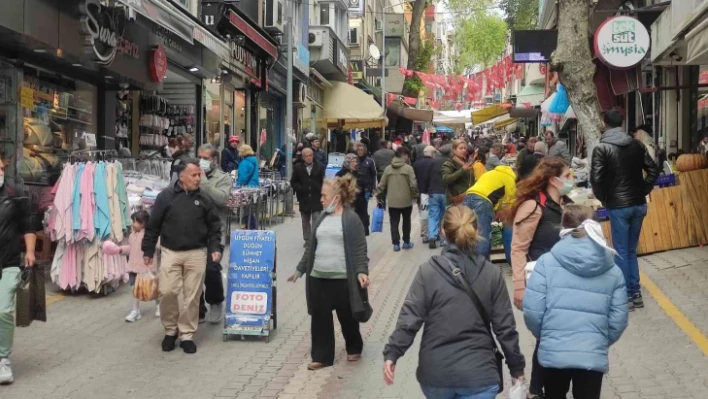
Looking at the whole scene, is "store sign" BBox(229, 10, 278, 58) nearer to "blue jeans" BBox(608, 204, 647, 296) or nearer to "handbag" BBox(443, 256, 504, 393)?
"blue jeans" BBox(608, 204, 647, 296)

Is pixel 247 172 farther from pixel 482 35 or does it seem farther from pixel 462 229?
pixel 482 35

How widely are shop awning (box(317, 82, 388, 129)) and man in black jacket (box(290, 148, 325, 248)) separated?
17507mm

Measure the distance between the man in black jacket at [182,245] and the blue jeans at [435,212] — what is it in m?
7.03

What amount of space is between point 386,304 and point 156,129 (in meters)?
9.33

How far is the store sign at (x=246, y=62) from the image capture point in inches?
821

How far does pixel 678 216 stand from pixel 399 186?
446 centimetres

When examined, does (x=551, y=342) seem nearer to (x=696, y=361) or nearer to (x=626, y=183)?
(x=696, y=361)

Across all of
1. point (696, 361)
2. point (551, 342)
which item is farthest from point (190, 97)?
point (551, 342)

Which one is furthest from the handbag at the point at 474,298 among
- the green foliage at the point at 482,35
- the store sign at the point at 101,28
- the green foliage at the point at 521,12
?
the green foliage at the point at 482,35

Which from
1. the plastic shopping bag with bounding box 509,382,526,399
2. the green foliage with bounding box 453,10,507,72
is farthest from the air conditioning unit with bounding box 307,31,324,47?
Result: the green foliage with bounding box 453,10,507,72

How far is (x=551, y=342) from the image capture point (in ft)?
15.4

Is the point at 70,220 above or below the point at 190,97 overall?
below

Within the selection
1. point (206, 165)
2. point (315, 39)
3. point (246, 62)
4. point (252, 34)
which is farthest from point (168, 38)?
point (315, 39)

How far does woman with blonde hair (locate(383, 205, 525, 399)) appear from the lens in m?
4.33
